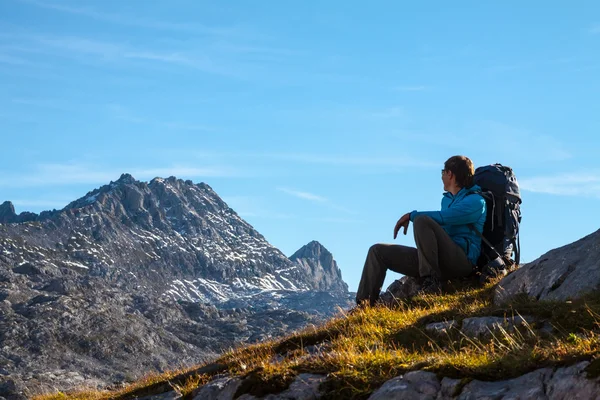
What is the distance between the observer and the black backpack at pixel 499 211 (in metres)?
17.1

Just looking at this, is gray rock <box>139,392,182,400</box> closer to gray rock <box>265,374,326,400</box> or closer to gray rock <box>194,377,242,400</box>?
gray rock <box>194,377,242,400</box>

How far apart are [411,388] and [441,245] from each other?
27.2 ft

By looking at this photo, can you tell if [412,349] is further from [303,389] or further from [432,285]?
[432,285]

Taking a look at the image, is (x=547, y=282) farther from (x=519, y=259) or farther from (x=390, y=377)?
(x=390, y=377)

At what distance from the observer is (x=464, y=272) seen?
16.8 metres

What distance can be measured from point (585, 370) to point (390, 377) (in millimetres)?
2509

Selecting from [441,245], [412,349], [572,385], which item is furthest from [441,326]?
[572,385]

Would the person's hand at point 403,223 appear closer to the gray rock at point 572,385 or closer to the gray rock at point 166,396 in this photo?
the gray rock at point 166,396

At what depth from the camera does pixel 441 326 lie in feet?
41.5

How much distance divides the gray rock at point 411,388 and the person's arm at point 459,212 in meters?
7.79

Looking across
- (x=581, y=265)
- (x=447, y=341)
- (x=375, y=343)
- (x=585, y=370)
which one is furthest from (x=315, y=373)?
(x=581, y=265)

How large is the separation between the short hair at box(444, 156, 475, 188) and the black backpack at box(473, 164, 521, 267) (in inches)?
24.8

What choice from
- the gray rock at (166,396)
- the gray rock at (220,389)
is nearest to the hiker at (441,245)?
the gray rock at (166,396)

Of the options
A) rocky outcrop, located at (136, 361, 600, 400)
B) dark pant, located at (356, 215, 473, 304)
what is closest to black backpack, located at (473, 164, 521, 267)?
dark pant, located at (356, 215, 473, 304)
